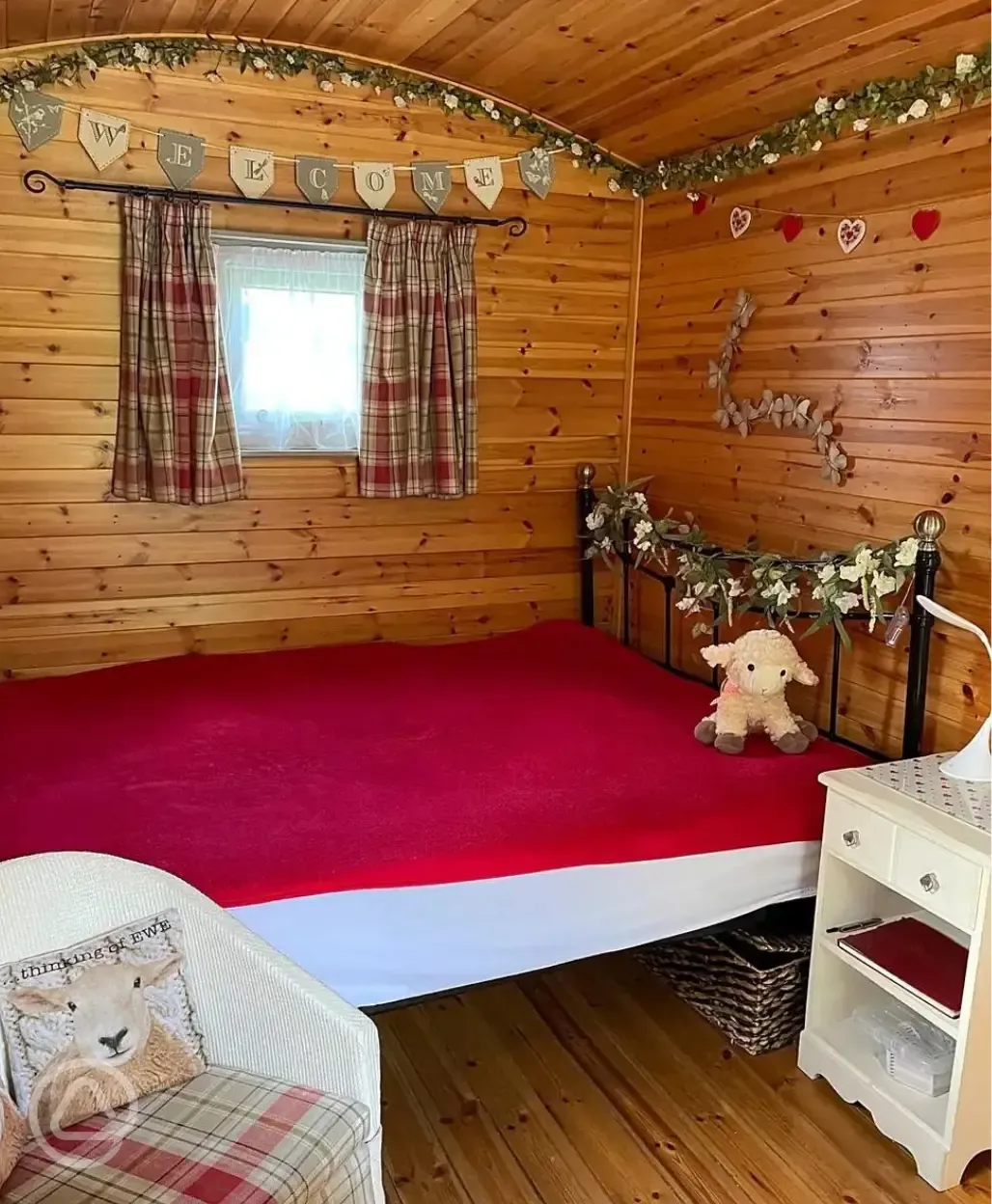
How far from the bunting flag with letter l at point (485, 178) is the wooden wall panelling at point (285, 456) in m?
0.04

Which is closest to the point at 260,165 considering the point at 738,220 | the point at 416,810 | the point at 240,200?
the point at 240,200

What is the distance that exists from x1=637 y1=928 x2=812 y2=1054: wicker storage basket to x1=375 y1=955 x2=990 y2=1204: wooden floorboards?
5 centimetres

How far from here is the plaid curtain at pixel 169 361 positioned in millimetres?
3037

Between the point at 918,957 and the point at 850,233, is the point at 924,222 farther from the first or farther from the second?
the point at 918,957

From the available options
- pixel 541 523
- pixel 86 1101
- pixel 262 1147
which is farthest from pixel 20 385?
pixel 262 1147

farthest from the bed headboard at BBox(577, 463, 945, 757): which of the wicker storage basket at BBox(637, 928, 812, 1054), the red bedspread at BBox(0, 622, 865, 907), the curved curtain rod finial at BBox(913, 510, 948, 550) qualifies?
the wicker storage basket at BBox(637, 928, 812, 1054)

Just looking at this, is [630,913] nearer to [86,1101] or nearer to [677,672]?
[86,1101]

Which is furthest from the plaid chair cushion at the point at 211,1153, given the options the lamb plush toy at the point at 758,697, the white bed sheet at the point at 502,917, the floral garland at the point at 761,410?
the floral garland at the point at 761,410

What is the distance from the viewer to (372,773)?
2461 mm

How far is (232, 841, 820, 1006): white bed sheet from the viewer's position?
2016 mm

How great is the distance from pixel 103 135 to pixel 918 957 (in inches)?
115

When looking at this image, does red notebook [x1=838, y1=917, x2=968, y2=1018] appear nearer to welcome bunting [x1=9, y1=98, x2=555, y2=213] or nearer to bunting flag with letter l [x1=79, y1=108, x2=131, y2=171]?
welcome bunting [x1=9, y1=98, x2=555, y2=213]

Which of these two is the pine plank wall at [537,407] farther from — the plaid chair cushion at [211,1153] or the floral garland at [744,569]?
Answer: the plaid chair cushion at [211,1153]

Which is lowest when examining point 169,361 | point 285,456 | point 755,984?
point 755,984
